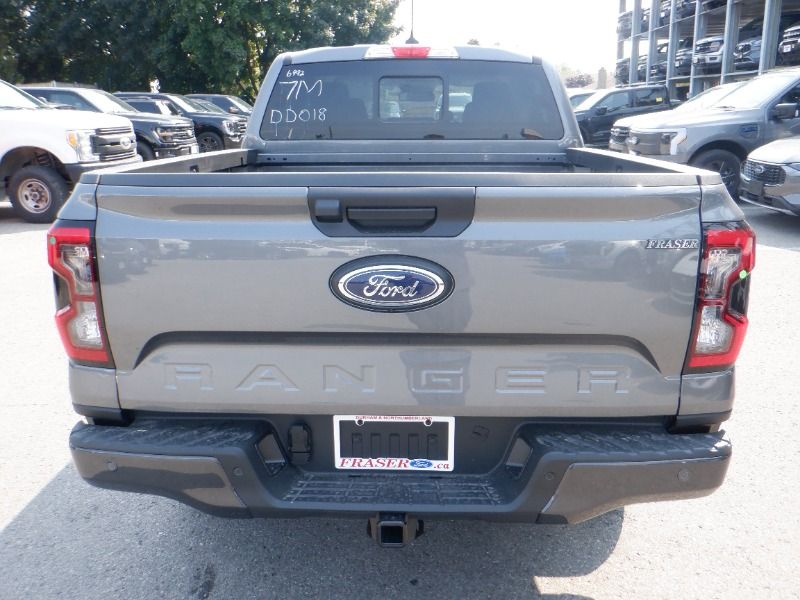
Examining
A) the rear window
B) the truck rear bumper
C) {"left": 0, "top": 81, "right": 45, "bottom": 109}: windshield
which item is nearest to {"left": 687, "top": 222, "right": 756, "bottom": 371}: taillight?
the truck rear bumper

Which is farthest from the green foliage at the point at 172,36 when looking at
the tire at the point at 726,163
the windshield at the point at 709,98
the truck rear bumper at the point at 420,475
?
the truck rear bumper at the point at 420,475

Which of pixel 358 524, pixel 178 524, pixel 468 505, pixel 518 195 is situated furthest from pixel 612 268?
pixel 178 524

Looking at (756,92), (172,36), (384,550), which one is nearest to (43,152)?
(384,550)

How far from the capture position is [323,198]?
2119mm

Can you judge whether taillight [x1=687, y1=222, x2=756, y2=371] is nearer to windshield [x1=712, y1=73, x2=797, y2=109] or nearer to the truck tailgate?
the truck tailgate

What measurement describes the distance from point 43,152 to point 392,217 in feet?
32.7

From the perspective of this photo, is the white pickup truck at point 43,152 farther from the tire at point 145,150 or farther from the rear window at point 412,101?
the rear window at point 412,101

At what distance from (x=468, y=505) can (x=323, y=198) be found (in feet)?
3.41

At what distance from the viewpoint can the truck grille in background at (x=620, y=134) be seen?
1372 centimetres

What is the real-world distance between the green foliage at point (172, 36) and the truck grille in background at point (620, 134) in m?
17.6

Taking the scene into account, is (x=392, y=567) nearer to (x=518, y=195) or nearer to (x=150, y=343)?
(x=150, y=343)

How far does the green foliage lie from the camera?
27531mm

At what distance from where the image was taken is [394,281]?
→ 2.14 metres

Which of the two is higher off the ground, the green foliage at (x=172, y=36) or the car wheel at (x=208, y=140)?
the green foliage at (x=172, y=36)
